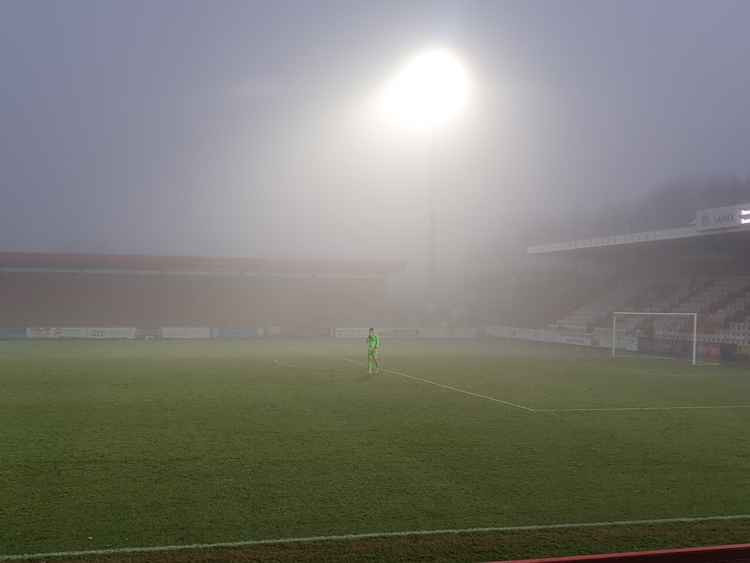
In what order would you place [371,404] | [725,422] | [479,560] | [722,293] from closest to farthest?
1. [479,560]
2. [725,422]
3. [371,404]
4. [722,293]

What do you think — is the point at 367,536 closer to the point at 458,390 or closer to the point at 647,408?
the point at 647,408

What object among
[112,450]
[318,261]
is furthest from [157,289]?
[112,450]

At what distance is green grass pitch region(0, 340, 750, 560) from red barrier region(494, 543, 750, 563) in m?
0.39

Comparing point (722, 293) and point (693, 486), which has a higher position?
point (722, 293)

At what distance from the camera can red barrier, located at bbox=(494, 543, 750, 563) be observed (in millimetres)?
5980

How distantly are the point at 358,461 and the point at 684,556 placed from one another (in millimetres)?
4704

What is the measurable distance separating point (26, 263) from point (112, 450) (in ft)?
149

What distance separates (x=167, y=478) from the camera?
8.67m

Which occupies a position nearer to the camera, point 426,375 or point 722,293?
point 426,375

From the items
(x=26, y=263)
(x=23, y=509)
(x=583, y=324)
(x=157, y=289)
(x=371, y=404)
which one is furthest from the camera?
(x=157, y=289)

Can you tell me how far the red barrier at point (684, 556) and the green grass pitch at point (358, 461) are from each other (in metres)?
0.39

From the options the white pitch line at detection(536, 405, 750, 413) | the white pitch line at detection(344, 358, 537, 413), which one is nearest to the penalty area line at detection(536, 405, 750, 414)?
the white pitch line at detection(536, 405, 750, 413)

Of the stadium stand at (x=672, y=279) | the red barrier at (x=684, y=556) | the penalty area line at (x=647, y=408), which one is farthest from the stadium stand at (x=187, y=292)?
the red barrier at (x=684, y=556)

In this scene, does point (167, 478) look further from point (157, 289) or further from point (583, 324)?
point (157, 289)
